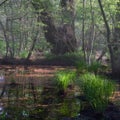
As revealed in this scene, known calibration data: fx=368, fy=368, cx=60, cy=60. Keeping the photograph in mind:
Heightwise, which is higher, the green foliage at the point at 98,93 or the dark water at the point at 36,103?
the green foliage at the point at 98,93

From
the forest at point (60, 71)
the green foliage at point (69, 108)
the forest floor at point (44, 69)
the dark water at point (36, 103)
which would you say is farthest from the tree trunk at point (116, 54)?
the green foliage at point (69, 108)

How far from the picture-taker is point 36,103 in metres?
8.48

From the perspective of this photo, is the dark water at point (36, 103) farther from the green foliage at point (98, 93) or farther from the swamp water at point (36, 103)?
the green foliage at point (98, 93)

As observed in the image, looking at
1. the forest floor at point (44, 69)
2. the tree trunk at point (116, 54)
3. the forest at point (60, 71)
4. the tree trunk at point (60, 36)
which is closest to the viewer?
the forest at point (60, 71)

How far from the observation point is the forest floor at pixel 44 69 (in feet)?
24.6

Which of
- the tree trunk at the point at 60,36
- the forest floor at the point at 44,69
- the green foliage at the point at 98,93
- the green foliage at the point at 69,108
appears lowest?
the forest floor at the point at 44,69

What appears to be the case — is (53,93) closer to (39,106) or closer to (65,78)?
(65,78)

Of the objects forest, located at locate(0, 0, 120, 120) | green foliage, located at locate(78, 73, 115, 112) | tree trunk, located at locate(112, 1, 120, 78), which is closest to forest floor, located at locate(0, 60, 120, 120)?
forest, located at locate(0, 0, 120, 120)

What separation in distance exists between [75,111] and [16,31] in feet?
49.7

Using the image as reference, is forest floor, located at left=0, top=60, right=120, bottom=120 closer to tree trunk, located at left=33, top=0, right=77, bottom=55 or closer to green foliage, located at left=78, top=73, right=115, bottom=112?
green foliage, located at left=78, top=73, right=115, bottom=112

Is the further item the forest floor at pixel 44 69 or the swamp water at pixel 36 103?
the forest floor at pixel 44 69

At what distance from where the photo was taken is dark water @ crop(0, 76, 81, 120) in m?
7.10

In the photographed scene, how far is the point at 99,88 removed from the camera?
7.22m

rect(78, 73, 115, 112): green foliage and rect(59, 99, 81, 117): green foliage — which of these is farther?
rect(59, 99, 81, 117): green foliage
